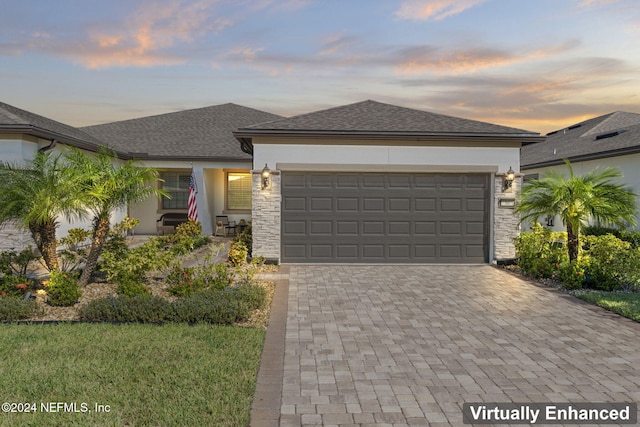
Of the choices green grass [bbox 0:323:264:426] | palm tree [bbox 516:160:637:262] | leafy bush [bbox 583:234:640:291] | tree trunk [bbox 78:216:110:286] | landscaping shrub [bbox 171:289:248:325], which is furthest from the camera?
palm tree [bbox 516:160:637:262]

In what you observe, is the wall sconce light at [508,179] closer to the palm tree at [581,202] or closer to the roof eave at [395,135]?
the roof eave at [395,135]

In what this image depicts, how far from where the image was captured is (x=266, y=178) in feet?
40.7

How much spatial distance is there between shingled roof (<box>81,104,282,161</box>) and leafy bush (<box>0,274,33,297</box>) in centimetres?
1119

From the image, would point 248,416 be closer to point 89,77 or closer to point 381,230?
point 381,230

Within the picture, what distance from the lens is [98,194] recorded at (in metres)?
8.20

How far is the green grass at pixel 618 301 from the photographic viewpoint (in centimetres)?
749

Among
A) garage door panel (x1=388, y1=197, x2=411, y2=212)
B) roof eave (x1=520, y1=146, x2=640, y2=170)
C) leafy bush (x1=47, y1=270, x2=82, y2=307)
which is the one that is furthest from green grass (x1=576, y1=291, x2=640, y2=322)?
leafy bush (x1=47, y1=270, x2=82, y2=307)

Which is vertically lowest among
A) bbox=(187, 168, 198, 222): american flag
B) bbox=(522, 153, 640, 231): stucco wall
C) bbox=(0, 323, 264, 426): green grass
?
bbox=(0, 323, 264, 426): green grass

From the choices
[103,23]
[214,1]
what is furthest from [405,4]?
[103,23]

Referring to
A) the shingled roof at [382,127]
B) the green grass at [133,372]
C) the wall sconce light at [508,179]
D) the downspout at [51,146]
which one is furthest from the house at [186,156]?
the green grass at [133,372]

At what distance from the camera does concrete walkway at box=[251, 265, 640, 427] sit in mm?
4211

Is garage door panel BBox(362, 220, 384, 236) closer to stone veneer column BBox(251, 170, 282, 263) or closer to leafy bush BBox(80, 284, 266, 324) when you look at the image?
stone veneer column BBox(251, 170, 282, 263)

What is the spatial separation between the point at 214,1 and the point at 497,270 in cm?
1071

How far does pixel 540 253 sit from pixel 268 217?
23.4 ft
